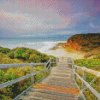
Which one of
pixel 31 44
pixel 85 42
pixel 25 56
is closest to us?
pixel 25 56

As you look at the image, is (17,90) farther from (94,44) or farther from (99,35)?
(99,35)

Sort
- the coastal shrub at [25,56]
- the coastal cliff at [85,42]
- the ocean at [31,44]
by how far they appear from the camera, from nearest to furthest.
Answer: the coastal shrub at [25,56]
the coastal cliff at [85,42]
the ocean at [31,44]

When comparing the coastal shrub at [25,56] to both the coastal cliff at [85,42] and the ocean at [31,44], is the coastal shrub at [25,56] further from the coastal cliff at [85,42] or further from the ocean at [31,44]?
the coastal cliff at [85,42]

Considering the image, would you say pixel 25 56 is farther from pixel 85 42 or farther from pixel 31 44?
pixel 31 44

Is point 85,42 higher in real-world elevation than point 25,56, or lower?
higher

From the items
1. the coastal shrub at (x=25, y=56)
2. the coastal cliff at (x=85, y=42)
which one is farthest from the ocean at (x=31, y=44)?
the coastal shrub at (x=25, y=56)

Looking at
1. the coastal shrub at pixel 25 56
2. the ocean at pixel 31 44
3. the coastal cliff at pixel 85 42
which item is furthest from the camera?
the ocean at pixel 31 44

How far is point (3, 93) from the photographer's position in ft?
9.61

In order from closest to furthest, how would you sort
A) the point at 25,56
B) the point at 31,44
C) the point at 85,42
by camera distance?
the point at 25,56 < the point at 85,42 < the point at 31,44

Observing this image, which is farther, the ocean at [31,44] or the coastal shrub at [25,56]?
the ocean at [31,44]

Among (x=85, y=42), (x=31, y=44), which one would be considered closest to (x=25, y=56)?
(x=85, y=42)

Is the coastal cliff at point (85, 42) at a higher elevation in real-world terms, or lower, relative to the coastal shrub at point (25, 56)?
higher

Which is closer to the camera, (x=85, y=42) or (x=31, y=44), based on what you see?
(x=85, y=42)

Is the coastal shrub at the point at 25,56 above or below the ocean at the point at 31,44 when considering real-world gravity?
below
